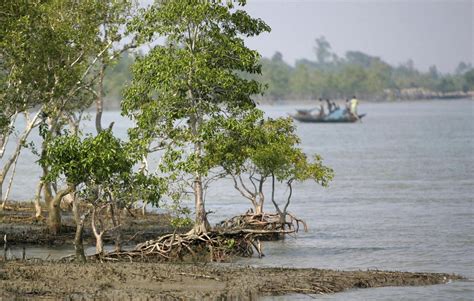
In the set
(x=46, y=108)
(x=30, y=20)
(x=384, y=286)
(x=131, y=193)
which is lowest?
(x=384, y=286)

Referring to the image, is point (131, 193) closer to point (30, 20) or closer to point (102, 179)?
point (102, 179)

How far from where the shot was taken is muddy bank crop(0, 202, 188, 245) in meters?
40.4

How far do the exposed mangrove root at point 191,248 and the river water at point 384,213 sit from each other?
699 mm

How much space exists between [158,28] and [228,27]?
2273 millimetres

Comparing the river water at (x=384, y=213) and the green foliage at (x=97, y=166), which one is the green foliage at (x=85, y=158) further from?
the river water at (x=384, y=213)

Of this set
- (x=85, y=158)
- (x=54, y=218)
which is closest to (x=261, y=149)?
(x=54, y=218)

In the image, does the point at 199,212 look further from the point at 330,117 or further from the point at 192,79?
the point at 330,117

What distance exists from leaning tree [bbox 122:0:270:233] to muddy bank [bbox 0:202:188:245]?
147 inches

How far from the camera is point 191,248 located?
36219 millimetres

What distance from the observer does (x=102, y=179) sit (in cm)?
3384

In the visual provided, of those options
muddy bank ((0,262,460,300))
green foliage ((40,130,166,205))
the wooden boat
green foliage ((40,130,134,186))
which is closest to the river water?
muddy bank ((0,262,460,300))

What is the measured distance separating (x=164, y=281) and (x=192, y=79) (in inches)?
336

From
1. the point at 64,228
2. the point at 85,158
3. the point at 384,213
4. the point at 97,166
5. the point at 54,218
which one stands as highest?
the point at 85,158

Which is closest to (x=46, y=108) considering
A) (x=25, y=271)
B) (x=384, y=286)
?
(x=25, y=271)
